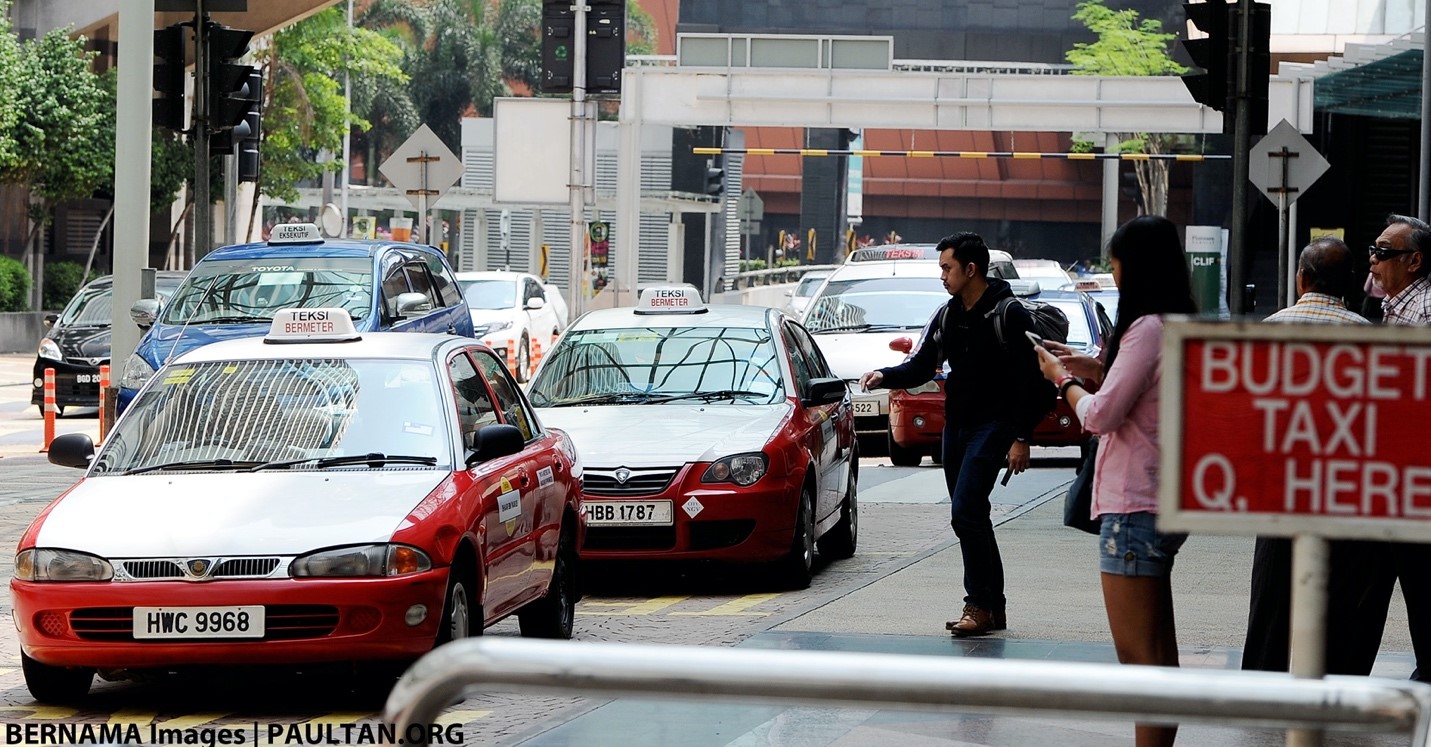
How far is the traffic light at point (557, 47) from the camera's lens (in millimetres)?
29734

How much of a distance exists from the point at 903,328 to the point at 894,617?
9775 mm

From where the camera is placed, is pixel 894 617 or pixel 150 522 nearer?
pixel 150 522

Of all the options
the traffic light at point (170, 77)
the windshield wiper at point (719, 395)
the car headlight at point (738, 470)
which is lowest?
the car headlight at point (738, 470)

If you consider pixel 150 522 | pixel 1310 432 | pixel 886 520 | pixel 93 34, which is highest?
Result: pixel 93 34

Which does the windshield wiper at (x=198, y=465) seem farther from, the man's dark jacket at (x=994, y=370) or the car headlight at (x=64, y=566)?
the man's dark jacket at (x=994, y=370)

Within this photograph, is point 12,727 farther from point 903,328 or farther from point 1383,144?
point 1383,144

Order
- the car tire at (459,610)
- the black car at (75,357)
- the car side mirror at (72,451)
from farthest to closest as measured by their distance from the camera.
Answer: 1. the black car at (75,357)
2. the car side mirror at (72,451)
3. the car tire at (459,610)

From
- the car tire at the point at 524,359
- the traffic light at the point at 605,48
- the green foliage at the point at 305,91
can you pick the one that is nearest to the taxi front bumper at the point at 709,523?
the car tire at the point at 524,359

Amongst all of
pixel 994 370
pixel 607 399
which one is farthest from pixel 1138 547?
pixel 607 399

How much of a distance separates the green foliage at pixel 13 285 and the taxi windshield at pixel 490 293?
10530 mm

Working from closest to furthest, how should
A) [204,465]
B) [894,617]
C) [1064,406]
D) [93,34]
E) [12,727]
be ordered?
[12,727], [204,465], [894,617], [1064,406], [93,34]

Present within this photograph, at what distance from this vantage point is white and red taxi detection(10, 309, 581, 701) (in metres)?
7.20

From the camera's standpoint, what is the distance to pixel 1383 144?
137 feet

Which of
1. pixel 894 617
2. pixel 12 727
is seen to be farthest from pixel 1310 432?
pixel 894 617
